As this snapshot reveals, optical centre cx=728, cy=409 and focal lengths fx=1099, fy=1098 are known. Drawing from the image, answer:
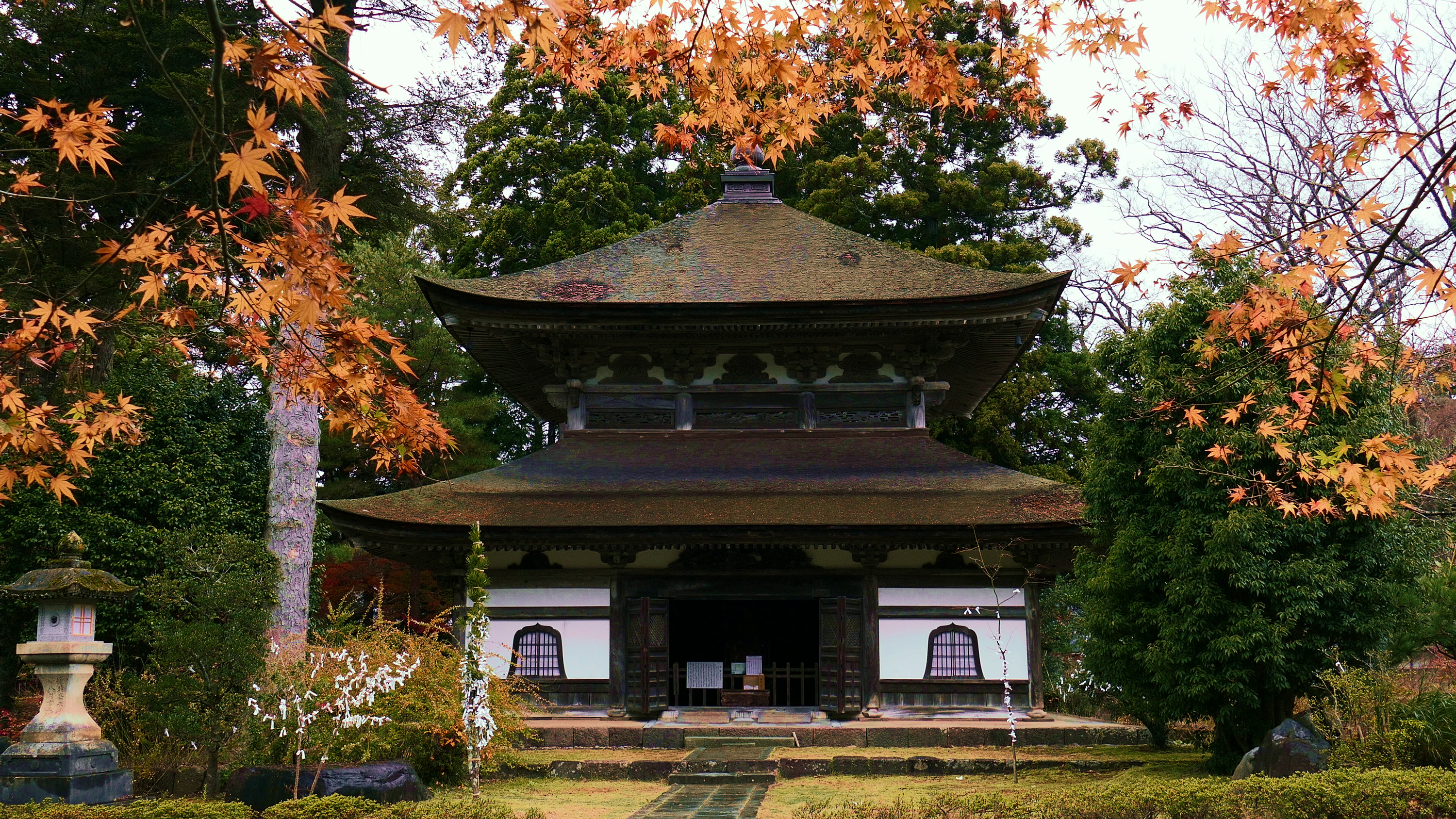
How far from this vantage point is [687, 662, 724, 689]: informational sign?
16672 millimetres

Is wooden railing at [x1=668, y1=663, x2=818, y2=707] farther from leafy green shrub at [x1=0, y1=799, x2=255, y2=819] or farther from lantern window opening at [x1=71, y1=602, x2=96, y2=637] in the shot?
leafy green shrub at [x1=0, y1=799, x2=255, y2=819]

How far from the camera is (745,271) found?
18844 millimetres

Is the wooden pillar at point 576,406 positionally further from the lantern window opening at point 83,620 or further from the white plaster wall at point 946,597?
Result: the lantern window opening at point 83,620

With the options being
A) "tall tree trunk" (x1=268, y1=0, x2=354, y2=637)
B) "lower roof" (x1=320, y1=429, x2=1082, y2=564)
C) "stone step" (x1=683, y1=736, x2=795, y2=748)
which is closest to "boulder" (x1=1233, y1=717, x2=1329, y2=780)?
"lower roof" (x1=320, y1=429, x2=1082, y2=564)

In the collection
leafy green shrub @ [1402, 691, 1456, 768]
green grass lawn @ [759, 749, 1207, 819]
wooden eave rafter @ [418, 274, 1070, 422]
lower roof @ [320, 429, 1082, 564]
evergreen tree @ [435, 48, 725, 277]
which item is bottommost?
green grass lawn @ [759, 749, 1207, 819]

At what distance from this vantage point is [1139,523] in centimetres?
1263

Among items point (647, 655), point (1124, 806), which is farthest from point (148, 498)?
point (1124, 806)

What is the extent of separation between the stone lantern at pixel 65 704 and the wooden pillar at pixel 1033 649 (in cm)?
1138

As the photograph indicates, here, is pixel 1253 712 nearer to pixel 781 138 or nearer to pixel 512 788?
pixel 512 788

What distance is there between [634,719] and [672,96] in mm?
22309

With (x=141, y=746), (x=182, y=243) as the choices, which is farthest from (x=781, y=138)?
(x=141, y=746)

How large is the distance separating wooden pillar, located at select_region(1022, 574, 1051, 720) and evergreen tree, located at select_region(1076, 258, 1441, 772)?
2.74m

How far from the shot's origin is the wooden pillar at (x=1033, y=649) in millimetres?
15609

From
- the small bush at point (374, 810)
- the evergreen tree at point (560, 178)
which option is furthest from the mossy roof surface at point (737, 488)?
the evergreen tree at point (560, 178)
